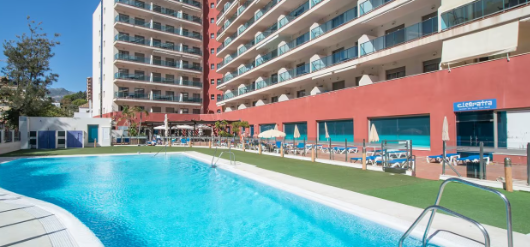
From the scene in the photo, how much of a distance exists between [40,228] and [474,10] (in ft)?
65.8

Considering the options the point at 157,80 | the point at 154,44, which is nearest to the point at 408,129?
the point at 157,80

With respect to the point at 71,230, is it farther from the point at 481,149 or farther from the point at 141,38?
the point at 141,38

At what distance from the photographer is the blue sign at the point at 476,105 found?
45.6ft

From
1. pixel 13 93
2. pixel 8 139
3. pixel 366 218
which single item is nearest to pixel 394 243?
pixel 366 218

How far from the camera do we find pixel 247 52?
1580 inches

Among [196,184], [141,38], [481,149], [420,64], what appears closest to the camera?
[481,149]

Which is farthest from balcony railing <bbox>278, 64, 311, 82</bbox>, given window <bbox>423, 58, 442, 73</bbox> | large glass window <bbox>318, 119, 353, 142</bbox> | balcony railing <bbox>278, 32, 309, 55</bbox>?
window <bbox>423, 58, 442, 73</bbox>

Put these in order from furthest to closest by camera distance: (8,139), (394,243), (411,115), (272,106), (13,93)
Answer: (13,93) → (272,106) → (8,139) → (411,115) → (394,243)

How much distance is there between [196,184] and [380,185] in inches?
265

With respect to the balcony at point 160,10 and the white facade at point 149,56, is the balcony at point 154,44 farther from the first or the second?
the balcony at point 160,10

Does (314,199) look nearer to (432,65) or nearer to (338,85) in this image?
(432,65)

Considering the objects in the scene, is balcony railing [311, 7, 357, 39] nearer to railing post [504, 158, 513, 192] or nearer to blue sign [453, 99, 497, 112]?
blue sign [453, 99, 497, 112]

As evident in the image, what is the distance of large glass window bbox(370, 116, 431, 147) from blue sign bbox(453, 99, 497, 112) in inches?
83.6

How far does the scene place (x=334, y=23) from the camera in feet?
83.5
